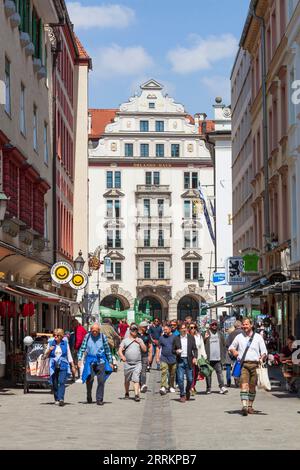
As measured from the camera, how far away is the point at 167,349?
79.2ft

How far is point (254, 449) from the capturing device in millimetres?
12484

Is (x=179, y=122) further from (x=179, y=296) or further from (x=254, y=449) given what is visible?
(x=254, y=449)

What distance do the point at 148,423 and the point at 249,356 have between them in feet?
8.65

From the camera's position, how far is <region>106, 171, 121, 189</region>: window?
335ft

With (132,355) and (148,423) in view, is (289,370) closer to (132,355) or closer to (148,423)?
(132,355)

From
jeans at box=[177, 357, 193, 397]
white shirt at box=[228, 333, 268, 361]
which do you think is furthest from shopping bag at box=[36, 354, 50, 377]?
white shirt at box=[228, 333, 268, 361]

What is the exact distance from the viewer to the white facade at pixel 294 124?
3272 centimetres

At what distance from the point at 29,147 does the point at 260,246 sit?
14839 mm

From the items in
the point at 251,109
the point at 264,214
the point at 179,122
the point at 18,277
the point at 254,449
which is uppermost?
the point at 179,122

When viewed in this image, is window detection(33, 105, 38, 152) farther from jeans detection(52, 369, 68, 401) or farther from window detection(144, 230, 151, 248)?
window detection(144, 230, 151, 248)

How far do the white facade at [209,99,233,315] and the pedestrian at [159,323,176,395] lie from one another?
5387cm

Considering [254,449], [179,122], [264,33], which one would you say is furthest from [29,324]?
[179,122]
